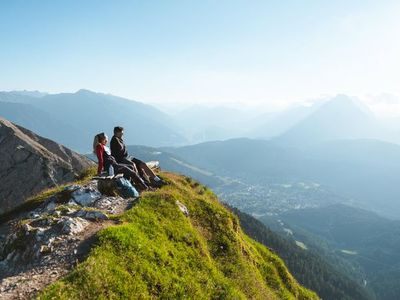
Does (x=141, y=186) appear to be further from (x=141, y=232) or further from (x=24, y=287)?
(x=24, y=287)

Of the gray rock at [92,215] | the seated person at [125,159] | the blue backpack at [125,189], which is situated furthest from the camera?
the seated person at [125,159]

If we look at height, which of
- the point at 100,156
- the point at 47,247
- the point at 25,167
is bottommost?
the point at 25,167

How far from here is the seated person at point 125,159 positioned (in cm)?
2755

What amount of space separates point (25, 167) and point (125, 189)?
1658 inches

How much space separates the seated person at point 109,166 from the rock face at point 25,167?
30.3 meters

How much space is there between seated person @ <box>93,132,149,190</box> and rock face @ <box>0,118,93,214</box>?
30324 mm

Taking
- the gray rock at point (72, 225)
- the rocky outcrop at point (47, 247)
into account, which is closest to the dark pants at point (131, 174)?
the rocky outcrop at point (47, 247)

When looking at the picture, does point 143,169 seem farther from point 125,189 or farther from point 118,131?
point 125,189

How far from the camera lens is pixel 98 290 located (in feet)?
42.0

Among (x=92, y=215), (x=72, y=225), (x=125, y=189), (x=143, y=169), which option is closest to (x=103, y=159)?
(x=143, y=169)

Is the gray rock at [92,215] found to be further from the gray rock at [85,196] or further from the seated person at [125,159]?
the seated person at [125,159]

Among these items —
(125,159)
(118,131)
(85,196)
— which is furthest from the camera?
(125,159)

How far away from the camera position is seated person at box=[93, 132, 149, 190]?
2641 cm

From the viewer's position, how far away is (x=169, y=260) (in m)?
16.9
